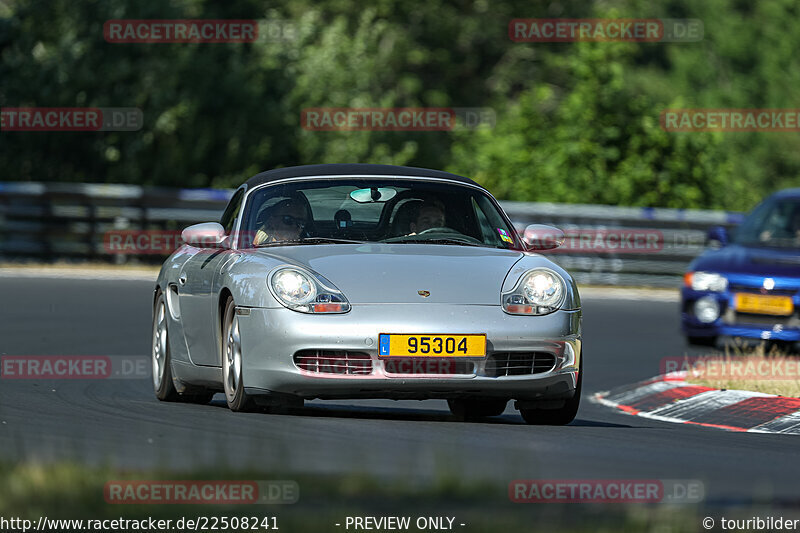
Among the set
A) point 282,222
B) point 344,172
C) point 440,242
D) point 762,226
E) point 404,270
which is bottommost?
point 404,270

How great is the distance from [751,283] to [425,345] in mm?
8181

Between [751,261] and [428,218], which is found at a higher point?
[428,218]

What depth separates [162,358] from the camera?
1091 cm

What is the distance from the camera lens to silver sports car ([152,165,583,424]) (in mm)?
8867

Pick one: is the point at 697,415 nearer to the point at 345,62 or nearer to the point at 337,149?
the point at 337,149

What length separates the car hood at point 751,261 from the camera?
16359 millimetres

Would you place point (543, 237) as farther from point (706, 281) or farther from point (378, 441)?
point (706, 281)

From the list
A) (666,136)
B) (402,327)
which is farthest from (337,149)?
(402,327)

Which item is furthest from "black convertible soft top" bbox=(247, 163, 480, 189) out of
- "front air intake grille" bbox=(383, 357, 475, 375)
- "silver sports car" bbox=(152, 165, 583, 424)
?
"front air intake grille" bbox=(383, 357, 475, 375)

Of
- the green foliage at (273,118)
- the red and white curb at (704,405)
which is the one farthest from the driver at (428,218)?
the green foliage at (273,118)

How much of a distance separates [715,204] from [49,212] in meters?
13.1

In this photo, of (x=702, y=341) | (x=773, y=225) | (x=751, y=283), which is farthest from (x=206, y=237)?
(x=773, y=225)

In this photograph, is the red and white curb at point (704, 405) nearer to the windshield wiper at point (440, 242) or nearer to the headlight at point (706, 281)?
the windshield wiper at point (440, 242)

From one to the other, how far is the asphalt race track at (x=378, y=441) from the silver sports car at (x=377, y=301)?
0.76 feet
